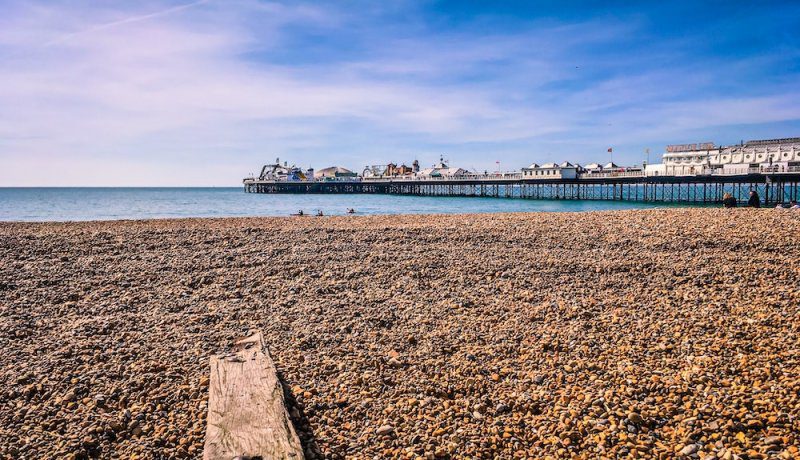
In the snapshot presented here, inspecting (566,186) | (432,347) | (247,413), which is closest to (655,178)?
(566,186)

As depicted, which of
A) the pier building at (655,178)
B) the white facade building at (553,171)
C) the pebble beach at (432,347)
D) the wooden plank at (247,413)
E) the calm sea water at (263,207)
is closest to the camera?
the wooden plank at (247,413)

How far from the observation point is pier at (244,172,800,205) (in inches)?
1725

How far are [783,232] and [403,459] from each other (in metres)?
10.4

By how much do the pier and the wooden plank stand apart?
46.0 m

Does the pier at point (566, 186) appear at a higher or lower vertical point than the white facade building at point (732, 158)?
lower

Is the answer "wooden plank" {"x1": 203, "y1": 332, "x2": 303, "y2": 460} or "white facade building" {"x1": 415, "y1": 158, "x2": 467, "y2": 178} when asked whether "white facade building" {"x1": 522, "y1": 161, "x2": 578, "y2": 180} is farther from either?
"wooden plank" {"x1": 203, "y1": 332, "x2": 303, "y2": 460}

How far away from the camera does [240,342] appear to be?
15.1 feet

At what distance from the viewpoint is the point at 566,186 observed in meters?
81.8

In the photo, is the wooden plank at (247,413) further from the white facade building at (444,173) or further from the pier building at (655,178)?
the white facade building at (444,173)

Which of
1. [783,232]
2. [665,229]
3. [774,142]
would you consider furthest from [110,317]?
[774,142]

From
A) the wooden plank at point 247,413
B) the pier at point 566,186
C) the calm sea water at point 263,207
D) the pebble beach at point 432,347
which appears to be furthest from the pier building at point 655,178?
the wooden plank at point 247,413

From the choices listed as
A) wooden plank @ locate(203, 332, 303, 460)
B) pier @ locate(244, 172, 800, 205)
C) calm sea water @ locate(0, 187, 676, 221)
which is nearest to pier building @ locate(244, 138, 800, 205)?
pier @ locate(244, 172, 800, 205)

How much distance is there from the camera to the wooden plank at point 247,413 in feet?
9.12

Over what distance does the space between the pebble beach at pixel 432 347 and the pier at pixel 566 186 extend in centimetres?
4091
